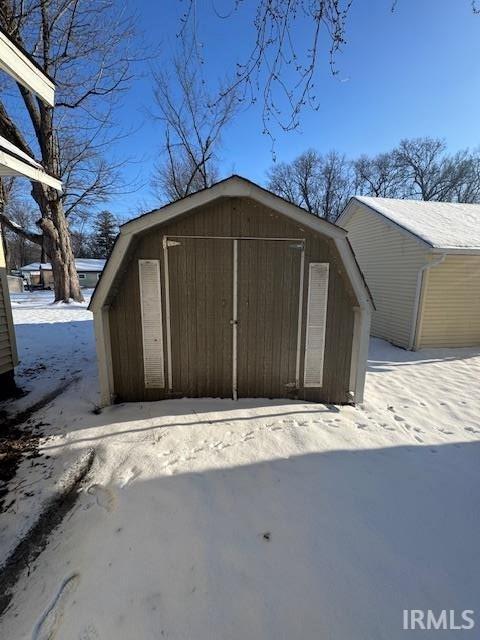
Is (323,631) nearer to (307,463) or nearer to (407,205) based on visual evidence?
(307,463)

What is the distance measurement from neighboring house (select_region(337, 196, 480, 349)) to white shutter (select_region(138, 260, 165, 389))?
710 cm

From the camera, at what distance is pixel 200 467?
2914 millimetres

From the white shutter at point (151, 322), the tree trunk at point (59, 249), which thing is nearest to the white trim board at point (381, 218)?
the white shutter at point (151, 322)

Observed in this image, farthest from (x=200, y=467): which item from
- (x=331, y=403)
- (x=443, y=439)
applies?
(x=443, y=439)

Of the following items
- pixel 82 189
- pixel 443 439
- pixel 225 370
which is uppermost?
pixel 82 189

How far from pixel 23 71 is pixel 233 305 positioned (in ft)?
11.9

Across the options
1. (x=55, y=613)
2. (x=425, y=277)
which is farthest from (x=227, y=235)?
(x=425, y=277)

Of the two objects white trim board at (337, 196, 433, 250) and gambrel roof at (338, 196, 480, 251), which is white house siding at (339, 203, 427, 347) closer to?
white trim board at (337, 196, 433, 250)

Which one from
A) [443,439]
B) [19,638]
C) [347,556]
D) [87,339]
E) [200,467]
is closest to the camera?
[19,638]

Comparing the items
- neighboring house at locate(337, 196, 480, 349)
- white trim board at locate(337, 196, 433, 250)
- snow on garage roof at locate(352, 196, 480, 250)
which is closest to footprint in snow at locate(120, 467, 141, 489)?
neighboring house at locate(337, 196, 480, 349)

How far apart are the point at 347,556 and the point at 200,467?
1.49 metres

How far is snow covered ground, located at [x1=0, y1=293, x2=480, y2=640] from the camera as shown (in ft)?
5.55

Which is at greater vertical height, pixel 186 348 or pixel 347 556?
pixel 186 348

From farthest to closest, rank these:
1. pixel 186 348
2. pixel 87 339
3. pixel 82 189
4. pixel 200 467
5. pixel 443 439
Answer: pixel 82 189, pixel 87 339, pixel 186 348, pixel 443 439, pixel 200 467
